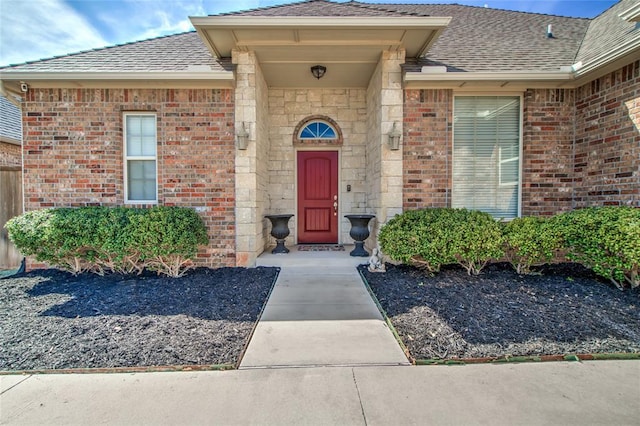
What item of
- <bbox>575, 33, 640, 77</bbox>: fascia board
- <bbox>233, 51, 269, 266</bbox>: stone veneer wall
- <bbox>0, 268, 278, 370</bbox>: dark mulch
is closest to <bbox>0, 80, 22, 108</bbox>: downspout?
<bbox>0, 268, 278, 370</bbox>: dark mulch

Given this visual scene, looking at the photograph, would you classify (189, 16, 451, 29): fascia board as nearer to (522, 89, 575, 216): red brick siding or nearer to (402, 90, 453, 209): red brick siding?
(402, 90, 453, 209): red brick siding

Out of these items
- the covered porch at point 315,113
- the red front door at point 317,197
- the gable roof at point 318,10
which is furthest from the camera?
the red front door at point 317,197

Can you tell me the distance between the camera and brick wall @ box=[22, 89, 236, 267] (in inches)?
211

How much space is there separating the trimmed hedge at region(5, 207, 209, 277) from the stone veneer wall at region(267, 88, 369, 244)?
7.79ft

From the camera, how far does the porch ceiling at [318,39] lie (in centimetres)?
458

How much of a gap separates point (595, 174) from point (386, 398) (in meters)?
5.55

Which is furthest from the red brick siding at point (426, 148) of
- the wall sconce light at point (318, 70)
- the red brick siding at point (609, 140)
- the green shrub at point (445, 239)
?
the red brick siding at point (609, 140)

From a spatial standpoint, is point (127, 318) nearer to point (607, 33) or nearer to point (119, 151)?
point (119, 151)

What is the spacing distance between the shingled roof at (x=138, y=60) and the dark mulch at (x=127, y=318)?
348cm

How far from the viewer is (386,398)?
2100 millimetres

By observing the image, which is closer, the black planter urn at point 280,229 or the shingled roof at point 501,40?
the shingled roof at point 501,40

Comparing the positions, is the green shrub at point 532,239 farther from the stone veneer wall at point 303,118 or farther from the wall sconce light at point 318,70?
the wall sconce light at point 318,70

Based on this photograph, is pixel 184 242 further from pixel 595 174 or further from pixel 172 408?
pixel 595 174

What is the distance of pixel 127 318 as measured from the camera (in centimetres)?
339
